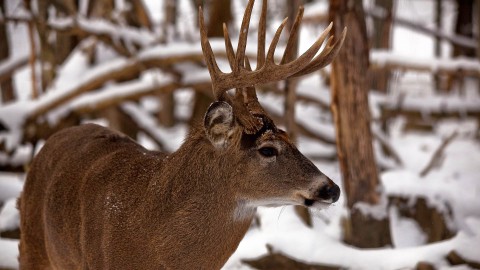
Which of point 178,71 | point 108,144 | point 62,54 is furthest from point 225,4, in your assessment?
point 108,144

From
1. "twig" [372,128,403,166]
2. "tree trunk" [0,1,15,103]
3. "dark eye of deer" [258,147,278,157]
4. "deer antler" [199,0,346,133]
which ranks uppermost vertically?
"deer antler" [199,0,346,133]

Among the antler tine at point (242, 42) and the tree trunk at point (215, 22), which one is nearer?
the antler tine at point (242, 42)

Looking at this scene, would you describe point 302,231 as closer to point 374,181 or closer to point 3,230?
point 374,181

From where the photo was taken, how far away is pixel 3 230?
19.4 feet

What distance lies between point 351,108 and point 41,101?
4316mm

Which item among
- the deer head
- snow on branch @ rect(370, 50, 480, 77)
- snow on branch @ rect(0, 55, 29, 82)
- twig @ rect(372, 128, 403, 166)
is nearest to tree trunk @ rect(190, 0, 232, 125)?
snow on branch @ rect(370, 50, 480, 77)

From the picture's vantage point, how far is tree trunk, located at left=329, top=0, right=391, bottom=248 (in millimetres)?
6152

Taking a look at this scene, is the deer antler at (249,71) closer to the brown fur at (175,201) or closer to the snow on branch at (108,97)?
the brown fur at (175,201)

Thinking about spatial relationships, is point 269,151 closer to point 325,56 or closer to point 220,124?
point 220,124

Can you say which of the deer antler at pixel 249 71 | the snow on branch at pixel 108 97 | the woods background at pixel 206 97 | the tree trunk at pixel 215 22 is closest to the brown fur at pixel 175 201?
the deer antler at pixel 249 71

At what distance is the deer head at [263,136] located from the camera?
358 cm

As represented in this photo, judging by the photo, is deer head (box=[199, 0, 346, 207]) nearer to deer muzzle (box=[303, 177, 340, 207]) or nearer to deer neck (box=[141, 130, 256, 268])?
deer muzzle (box=[303, 177, 340, 207])

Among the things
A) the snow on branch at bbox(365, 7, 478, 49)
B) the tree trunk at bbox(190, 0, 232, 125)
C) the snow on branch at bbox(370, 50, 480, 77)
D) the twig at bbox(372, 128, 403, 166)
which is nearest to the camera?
the snow on branch at bbox(370, 50, 480, 77)

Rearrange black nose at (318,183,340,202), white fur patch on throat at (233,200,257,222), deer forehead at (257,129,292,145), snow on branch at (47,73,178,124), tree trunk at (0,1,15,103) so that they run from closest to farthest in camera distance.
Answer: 1. black nose at (318,183,340,202)
2. deer forehead at (257,129,292,145)
3. white fur patch on throat at (233,200,257,222)
4. snow on branch at (47,73,178,124)
5. tree trunk at (0,1,15,103)
